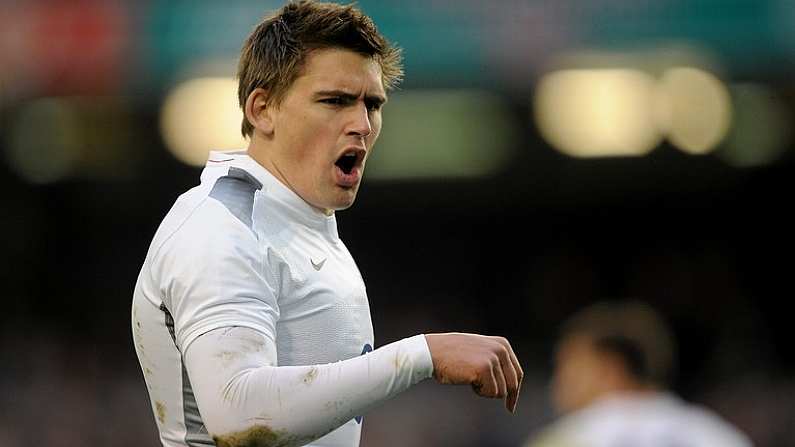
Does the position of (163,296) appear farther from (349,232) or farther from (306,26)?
(349,232)

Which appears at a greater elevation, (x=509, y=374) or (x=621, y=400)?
(x=509, y=374)

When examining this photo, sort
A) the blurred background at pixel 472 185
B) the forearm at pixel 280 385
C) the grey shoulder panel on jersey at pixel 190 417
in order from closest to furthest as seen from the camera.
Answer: the forearm at pixel 280 385
the grey shoulder panel on jersey at pixel 190 417
the blurred background at pixel 472 185

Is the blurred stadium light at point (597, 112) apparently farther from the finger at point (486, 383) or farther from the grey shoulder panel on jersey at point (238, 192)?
the finger at point (486, 383)

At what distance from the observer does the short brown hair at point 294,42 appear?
306cm

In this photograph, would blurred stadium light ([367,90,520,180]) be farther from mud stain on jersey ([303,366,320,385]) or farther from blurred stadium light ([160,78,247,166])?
mud stain on jersey ([303,366,320,385])

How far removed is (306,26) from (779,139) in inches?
433

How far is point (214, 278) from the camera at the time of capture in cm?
272

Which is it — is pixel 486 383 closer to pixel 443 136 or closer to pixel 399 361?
pixel 399 361

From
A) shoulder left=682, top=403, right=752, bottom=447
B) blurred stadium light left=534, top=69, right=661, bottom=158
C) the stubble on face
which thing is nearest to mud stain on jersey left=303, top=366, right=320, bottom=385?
the stubble on face

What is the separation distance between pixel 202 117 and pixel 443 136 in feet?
7.39

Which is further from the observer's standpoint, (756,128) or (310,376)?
(756,128)

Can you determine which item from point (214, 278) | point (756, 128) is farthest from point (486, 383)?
point (756, 128)

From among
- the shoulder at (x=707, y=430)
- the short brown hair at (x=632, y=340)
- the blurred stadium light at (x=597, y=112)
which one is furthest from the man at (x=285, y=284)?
the blurred stadium light at (x=597, y=112)

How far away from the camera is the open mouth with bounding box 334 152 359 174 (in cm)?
312
